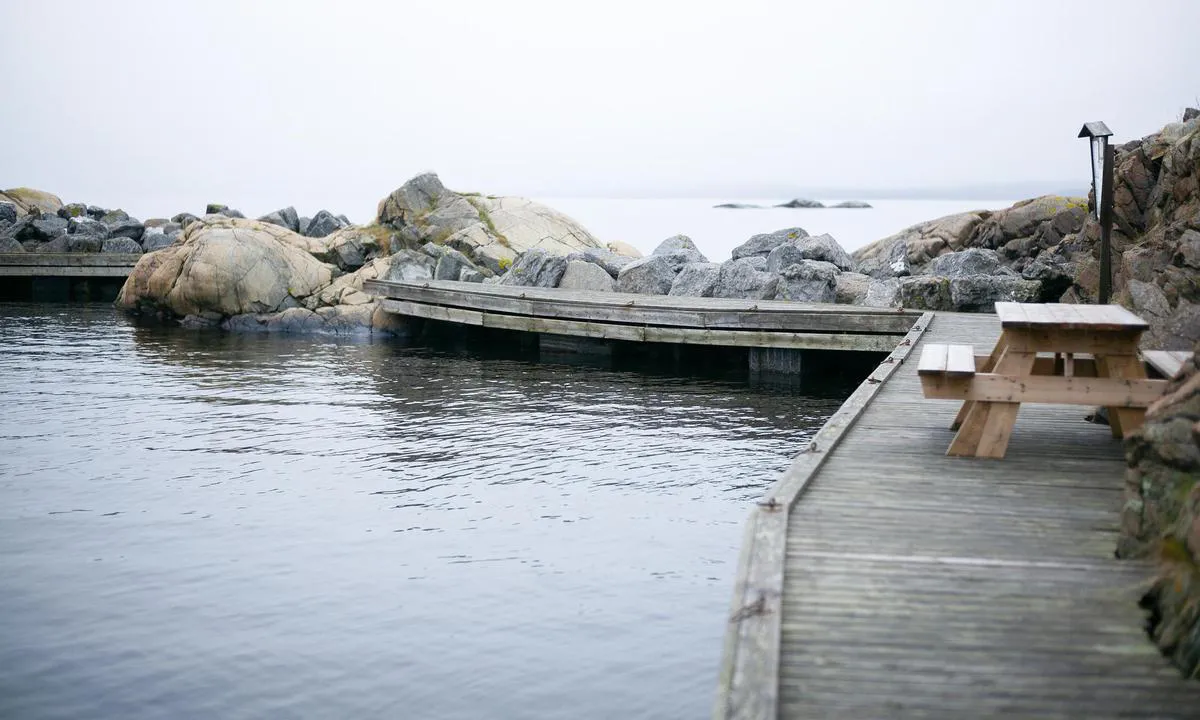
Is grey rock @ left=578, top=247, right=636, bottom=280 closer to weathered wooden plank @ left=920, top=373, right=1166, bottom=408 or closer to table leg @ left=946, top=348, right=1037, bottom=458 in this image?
table leg @ left=946, top=348, right=1037, bottom=458

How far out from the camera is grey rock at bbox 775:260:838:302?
20406mm

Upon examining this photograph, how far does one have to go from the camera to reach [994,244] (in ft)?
85.3

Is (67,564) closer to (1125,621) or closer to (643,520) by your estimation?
(643,520)

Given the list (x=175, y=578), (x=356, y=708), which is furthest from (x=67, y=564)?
(x=356, y=708)

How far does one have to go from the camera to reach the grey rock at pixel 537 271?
23922mm

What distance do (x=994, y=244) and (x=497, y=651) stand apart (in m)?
21.8

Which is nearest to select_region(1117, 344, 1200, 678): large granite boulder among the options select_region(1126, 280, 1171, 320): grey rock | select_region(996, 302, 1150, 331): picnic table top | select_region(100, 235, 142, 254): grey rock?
select_region(996, 302, 1150, 331): picnic table top

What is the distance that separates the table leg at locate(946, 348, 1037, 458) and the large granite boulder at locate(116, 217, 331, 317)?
811 inches

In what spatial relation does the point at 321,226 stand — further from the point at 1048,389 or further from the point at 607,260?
the point at 1048,389

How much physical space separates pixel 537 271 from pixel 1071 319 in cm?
1799

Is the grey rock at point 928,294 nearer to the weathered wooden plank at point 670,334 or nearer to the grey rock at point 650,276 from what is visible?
the weathered wooden plank at point 670,334

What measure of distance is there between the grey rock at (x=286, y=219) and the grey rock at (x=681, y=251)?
716 inches

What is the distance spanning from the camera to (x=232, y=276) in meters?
25.7

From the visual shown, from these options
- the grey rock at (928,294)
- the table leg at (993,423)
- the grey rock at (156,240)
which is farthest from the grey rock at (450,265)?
the table leg at (993,423)
